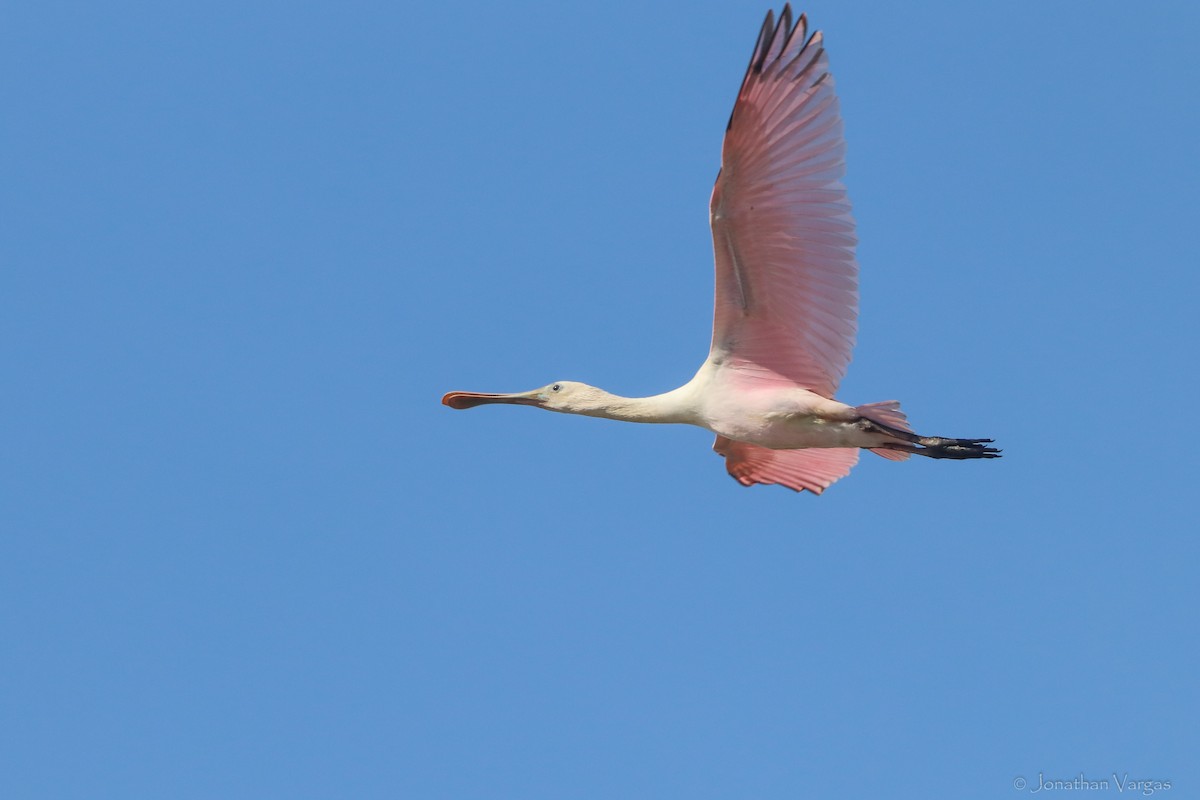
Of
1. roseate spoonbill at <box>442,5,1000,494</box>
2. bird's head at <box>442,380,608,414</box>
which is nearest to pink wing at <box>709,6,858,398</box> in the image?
roseate spoonbill at <box>442,5,1000,494</box>

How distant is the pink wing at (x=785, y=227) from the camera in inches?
523

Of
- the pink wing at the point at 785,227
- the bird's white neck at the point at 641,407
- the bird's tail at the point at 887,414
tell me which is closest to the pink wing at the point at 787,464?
the bird's white neck at the point at 641,407

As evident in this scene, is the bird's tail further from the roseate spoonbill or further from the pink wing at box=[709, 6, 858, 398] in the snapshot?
the pink wing at box=[709, 6, 858, 398]

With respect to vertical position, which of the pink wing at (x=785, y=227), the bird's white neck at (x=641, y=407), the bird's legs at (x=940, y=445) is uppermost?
the pink wing at (x=785, y=227)

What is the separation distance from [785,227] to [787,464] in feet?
11.3

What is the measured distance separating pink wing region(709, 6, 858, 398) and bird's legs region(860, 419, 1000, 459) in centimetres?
81

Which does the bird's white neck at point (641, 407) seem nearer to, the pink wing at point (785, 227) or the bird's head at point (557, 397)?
the bird's head at point (557, 397)

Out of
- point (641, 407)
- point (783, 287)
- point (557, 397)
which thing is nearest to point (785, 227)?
point (783, 287)

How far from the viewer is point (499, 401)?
1652 centimetres

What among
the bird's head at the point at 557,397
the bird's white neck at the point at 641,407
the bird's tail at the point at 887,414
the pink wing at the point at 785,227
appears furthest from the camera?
the bird's head at the point at 557,397

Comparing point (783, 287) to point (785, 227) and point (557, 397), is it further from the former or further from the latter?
point (557, 397)

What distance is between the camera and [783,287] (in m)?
14.2

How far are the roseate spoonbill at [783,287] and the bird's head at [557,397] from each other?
0.02m

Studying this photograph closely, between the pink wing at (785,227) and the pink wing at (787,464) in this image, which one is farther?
the pink wing at (787,464)
